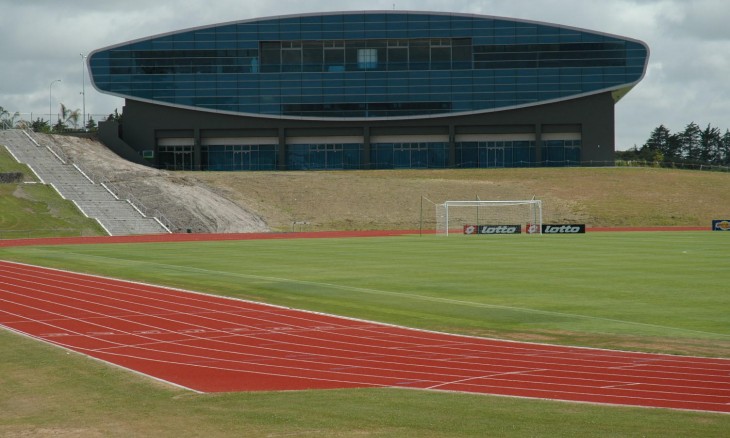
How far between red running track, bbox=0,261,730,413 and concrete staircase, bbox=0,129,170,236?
1809 inches

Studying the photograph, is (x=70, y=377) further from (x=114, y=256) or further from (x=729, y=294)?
(x=114, y=256)

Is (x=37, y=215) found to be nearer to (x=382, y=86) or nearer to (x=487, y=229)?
(x=487, y=229)

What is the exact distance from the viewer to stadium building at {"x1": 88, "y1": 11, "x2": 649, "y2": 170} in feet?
332

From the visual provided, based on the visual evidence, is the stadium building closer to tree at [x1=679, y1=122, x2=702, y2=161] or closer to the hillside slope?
the hillside slope

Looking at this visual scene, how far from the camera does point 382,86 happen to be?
102375mm

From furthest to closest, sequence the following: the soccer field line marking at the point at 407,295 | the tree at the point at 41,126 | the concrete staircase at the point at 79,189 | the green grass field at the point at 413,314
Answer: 1. the tree at the point at 41,126
2. the concrete staircase at the point at 79,189
3. the soccer field line marking at the point at 407,295
4. the green grass field at the point at 413,314

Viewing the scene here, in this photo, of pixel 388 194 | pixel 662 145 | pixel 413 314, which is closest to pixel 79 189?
pixel 388 194

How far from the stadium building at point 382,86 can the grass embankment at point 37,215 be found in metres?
26.6

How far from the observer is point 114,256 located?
4575 cm

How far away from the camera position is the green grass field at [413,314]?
11.6 metres

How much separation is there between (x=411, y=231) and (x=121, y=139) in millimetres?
40152

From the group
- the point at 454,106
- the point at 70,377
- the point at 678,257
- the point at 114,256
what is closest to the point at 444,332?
the point at 70,377

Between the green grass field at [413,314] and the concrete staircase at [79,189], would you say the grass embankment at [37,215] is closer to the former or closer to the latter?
the concrete staircase at [79,189]

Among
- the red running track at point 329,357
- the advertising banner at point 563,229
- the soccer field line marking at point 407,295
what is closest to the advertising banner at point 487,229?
the advertising banner at point 563,229
